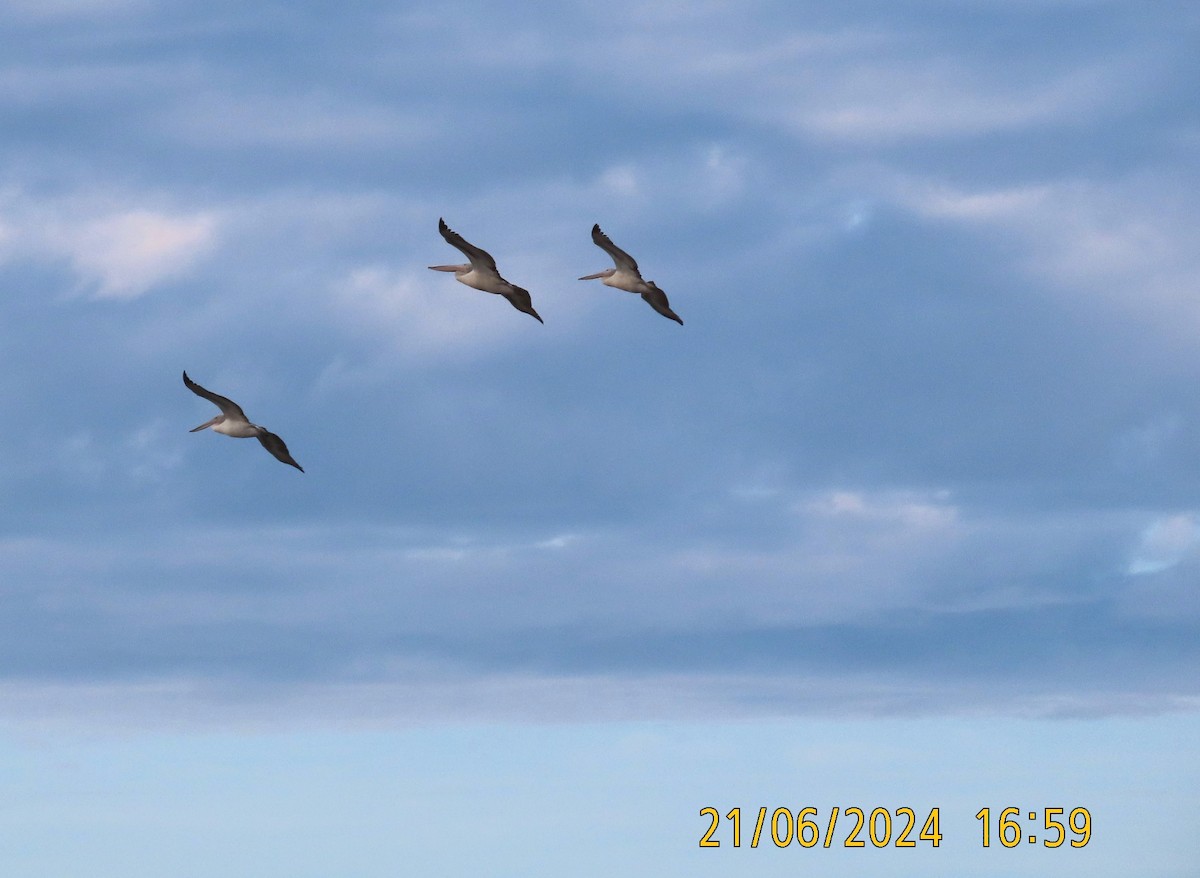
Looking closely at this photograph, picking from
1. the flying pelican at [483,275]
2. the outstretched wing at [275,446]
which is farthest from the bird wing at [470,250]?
the outstretched wing at [275,446]

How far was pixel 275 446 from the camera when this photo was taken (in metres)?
76.1

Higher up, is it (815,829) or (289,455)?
(289,455)

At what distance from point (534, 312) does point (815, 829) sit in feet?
84.2

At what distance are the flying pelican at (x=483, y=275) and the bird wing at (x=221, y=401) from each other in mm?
11880

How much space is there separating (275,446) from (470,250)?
13069 mm

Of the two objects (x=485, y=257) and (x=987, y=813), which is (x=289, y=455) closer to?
(x=485, y=257)

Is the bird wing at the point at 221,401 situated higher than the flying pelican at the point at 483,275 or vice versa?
the flying pelican at the point at 483,275

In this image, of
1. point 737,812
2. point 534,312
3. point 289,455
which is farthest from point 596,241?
point 737,812

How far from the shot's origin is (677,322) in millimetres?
75312

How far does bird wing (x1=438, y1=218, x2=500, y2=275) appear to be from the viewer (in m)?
72.1

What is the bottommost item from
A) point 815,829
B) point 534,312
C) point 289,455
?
point 815,829

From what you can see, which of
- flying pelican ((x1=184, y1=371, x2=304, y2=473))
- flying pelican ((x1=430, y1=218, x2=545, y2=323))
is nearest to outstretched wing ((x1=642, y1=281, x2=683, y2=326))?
flying pelican ((x1=430, y1=218, x2=545, y2=323))

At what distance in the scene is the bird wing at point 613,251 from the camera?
2960 inches

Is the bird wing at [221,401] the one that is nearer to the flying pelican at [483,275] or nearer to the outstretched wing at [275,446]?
the outstretched wing at [275,446]
